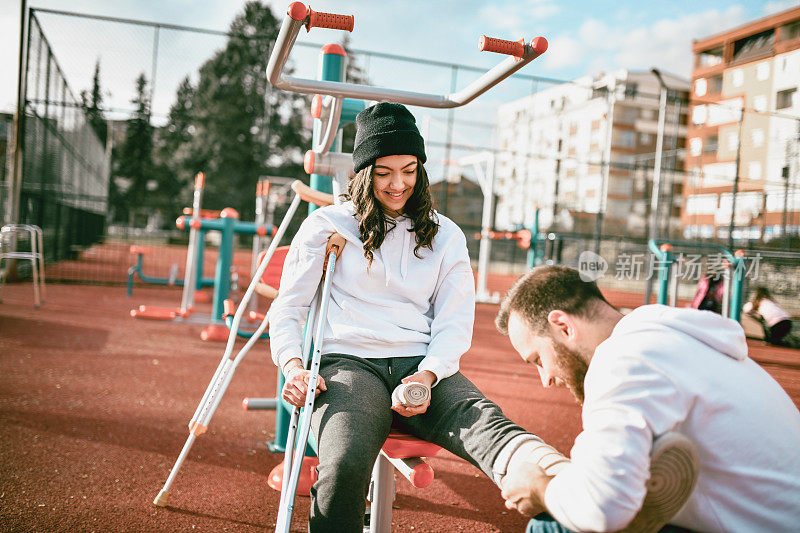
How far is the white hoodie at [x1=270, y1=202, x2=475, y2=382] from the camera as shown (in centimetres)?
200

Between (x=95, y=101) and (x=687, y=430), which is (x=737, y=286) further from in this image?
(x=95, y=101)

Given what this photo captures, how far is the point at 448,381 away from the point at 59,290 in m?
9.15

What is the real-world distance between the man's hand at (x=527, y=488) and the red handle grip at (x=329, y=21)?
133 cm

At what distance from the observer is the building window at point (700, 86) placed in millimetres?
37562

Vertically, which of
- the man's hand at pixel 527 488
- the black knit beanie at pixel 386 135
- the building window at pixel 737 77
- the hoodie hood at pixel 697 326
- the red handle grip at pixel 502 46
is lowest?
the man's hand at pixel 527 488

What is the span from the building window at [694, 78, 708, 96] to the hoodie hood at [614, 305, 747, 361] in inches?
1665

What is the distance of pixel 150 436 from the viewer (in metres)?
3.30

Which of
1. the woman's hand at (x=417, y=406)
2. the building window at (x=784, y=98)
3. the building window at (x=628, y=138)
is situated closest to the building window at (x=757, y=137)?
the building window at (x=784, y=98)

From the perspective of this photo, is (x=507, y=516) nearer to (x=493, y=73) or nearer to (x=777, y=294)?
(x=493, y=73)

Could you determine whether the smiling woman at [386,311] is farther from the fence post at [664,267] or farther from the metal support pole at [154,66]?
the metal support pole at [154,66]

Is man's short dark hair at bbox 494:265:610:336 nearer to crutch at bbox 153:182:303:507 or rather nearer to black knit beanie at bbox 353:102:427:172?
black knit beanie at bbox 353:102:427:172

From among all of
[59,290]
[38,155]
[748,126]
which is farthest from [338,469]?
[748,126]

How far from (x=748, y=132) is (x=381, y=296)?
1552 centimetres

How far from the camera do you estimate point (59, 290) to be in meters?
9.20
